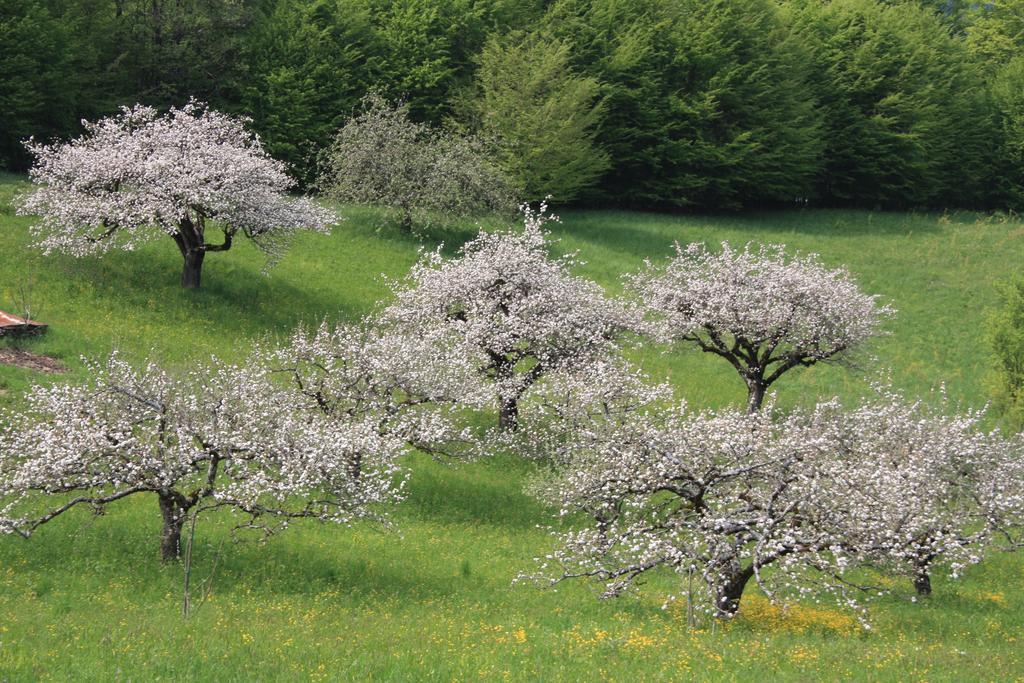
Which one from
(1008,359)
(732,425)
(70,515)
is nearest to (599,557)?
(732,425)

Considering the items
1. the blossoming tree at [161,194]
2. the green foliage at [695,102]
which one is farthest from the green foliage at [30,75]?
the green foliage at [695,102]

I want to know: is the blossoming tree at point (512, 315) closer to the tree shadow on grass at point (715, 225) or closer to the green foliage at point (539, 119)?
the tree shadow on grass at point (715, 225)

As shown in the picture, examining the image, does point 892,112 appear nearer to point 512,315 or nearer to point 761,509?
point 512,315

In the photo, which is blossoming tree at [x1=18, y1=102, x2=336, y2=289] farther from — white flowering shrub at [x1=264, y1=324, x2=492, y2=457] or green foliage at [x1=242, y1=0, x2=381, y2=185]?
green foliage at [x1=242, y1=0, x2=381, y2=185]

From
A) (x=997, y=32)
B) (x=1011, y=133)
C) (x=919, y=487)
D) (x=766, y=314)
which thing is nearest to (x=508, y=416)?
(x=766, y=314)

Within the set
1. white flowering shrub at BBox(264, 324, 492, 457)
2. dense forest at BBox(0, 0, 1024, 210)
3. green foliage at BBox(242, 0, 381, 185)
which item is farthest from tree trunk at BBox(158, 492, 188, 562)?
green foliage at BBox(242, 0, 381, 185)

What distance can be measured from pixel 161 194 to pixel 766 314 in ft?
83.3

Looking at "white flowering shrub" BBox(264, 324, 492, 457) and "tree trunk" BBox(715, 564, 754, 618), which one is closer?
"tree trunk" BBox(715, 564, 754, 618)

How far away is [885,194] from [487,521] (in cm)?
6644

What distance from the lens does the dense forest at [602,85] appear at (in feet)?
217

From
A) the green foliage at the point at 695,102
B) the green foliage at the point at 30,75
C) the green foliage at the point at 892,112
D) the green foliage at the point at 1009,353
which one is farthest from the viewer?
the green foliage at the point at 892,112

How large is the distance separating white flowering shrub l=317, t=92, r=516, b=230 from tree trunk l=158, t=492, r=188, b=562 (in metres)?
36.7

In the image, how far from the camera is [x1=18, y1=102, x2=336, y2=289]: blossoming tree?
4159cm

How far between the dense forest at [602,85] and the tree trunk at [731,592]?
4700 cm
